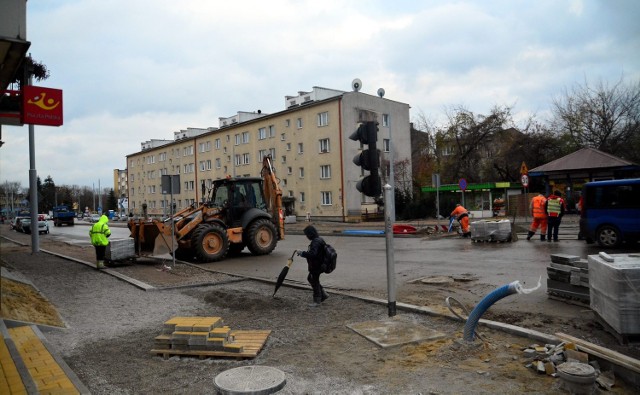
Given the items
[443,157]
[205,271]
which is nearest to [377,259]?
[205,271]

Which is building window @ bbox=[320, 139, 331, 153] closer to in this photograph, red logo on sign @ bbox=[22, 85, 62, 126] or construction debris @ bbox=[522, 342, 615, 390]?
red logo on sign @ bbox=[22, 85, 62, 126]

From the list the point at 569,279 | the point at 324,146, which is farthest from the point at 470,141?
the point at 569,279

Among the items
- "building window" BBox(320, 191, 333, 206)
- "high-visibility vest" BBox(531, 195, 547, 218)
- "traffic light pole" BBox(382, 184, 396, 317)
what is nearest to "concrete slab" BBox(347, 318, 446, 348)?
"traffic light pole" BBox(382, 184, 396, 317)

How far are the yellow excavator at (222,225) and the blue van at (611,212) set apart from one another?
385 inches

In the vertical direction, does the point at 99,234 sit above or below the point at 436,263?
above

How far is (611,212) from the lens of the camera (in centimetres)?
1372

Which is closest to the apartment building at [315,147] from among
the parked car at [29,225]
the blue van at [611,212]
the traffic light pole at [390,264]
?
the parked car at [29,225]

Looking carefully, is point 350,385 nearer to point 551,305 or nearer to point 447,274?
point 551,305

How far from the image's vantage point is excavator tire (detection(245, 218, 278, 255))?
16.0 m

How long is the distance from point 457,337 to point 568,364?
1692 mm

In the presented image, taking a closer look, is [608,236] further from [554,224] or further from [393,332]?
[393,332]

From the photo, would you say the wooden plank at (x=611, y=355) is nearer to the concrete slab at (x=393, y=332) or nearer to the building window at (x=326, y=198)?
the concrete slab at (x=393, y=332)

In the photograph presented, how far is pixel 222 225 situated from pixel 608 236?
11.7 meters

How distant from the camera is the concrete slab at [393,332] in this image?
5.77 meters
